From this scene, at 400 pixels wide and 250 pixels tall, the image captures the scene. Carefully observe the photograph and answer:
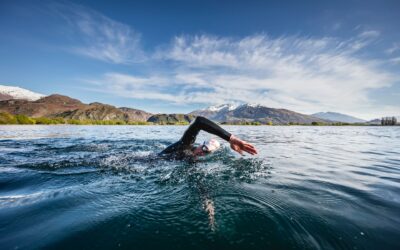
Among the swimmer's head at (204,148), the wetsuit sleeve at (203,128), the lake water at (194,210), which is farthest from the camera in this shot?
the swimmer's head at (204,148)

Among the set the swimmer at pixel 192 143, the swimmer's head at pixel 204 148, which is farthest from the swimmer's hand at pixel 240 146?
the swimmer's head at pixel 204 148

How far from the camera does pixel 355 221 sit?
3.21 meters

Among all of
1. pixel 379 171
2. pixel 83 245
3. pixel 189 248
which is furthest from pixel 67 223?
pixel 379 171

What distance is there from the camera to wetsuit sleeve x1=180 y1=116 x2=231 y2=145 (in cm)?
572

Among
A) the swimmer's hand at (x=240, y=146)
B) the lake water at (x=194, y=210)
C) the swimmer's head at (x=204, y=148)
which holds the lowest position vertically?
the lake water at (x=194, y=210)

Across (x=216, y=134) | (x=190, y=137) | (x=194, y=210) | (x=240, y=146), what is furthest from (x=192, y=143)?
(x=194, y=210)

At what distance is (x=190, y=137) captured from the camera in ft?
23.5

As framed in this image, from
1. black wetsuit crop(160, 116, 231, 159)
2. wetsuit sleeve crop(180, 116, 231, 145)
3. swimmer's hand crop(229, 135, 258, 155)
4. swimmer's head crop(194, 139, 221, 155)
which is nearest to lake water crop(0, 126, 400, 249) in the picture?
swimmer's hand crop(229, 135, 258, 155)

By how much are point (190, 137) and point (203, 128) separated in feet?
3.40

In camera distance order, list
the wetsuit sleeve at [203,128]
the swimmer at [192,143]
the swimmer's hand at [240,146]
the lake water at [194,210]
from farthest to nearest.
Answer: the swimmer at [192,143]
the wetsuit sleeve at [203,128]
the swimmer's hand at [240,146]
the lake water at [194,210]

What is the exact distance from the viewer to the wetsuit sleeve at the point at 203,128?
5.72 meters

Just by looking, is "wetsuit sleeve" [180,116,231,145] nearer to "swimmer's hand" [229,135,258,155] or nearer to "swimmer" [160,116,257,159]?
"swimmer" [160,116,257,159]

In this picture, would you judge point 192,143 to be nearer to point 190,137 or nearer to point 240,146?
point 190,137

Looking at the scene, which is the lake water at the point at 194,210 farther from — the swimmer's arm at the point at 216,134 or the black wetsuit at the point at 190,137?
the black wetsuit at the point at 190,137
